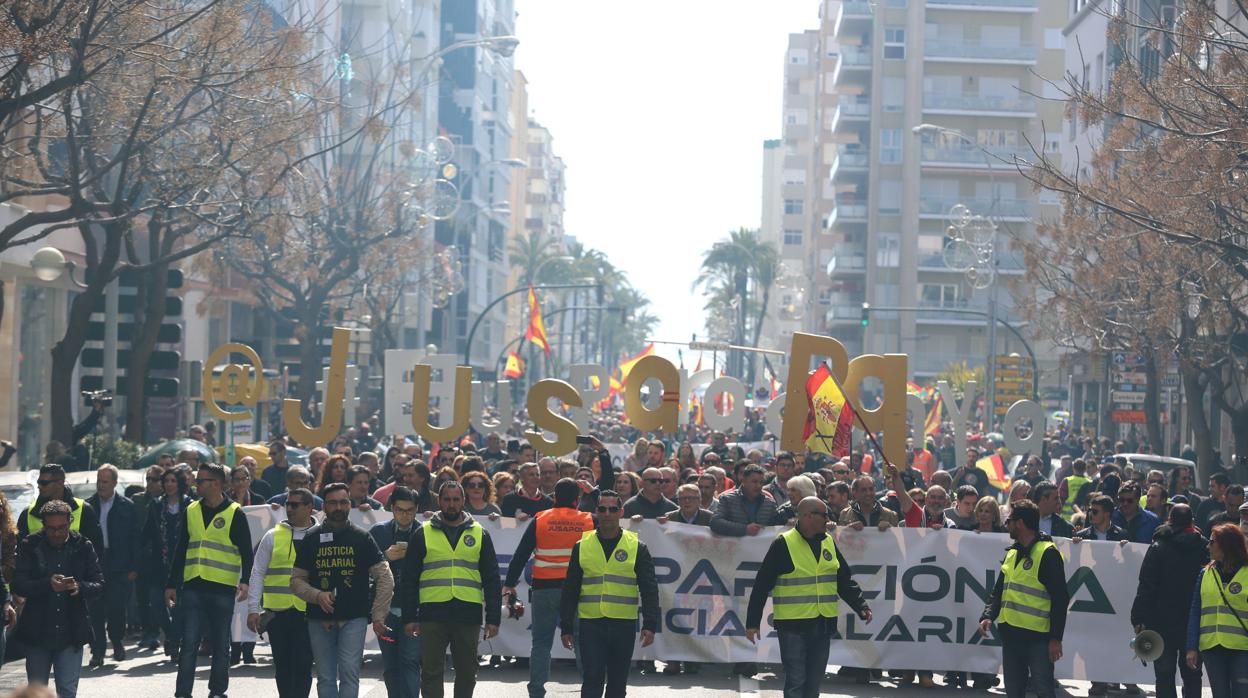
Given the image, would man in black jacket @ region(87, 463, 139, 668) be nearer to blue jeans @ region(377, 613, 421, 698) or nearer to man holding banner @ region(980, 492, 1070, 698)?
blue jeans @ region(377, 613, 421, 698)

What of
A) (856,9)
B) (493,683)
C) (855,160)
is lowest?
(493,683)

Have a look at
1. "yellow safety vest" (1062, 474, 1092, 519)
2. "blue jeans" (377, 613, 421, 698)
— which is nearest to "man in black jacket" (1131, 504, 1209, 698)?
"blue jeans" (377, 613, 421, 698)

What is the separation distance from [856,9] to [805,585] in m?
82.8

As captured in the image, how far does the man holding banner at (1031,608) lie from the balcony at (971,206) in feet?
234

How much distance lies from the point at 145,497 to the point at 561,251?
342 ft

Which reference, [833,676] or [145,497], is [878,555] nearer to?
[833,676]

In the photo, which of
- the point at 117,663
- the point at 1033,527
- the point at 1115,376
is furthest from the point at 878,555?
Result: the point at 1115,376

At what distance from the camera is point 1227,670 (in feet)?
33.5

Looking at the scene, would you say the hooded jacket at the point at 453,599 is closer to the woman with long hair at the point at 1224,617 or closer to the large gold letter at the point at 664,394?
the woman with long hair at the point at 1224,617

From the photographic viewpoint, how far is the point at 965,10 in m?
84.3

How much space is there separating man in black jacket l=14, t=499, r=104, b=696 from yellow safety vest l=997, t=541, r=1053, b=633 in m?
5.36

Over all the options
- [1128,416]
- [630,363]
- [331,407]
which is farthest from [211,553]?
[1128,416]

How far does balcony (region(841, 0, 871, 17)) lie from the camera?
9000 cm

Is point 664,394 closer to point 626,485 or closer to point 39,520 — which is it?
point 626,485
